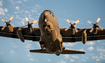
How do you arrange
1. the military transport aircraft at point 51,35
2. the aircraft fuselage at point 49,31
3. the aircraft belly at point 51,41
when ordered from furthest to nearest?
1. the aircraft belly at point 51,41
2. the military transport aircraft at point 51,35
3. the aircraft fuselage at point 49,31

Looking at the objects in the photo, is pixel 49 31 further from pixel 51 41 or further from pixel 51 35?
pixel 51 41

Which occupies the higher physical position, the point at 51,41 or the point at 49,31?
the point at 49,31

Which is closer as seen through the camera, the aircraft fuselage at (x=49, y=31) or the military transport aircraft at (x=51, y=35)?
the aircraft fuselage at (x=49, y=31)

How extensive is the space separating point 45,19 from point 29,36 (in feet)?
31.8

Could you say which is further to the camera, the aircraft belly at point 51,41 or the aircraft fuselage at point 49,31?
the aircraft belly at point 51,41

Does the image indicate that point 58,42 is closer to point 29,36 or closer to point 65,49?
point 65,49

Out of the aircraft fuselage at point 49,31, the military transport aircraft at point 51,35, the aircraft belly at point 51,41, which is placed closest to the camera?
the aircraft fuselage at point 49,31

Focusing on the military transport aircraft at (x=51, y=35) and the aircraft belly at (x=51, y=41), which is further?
the aircraft belly at (x=51, y=41)

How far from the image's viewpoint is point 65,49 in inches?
696

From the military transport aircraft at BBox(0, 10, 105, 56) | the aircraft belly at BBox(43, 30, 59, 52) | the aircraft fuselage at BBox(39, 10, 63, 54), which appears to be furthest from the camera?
the aircraft belly at BBox(43, 30, 59, 52)

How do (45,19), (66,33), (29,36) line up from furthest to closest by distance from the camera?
(29,36), (66,33), (45,19)

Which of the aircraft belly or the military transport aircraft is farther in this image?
the aircraft belly

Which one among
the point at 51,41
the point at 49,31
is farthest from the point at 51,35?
the point at 51,41

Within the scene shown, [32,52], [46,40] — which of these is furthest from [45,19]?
[32,52]
